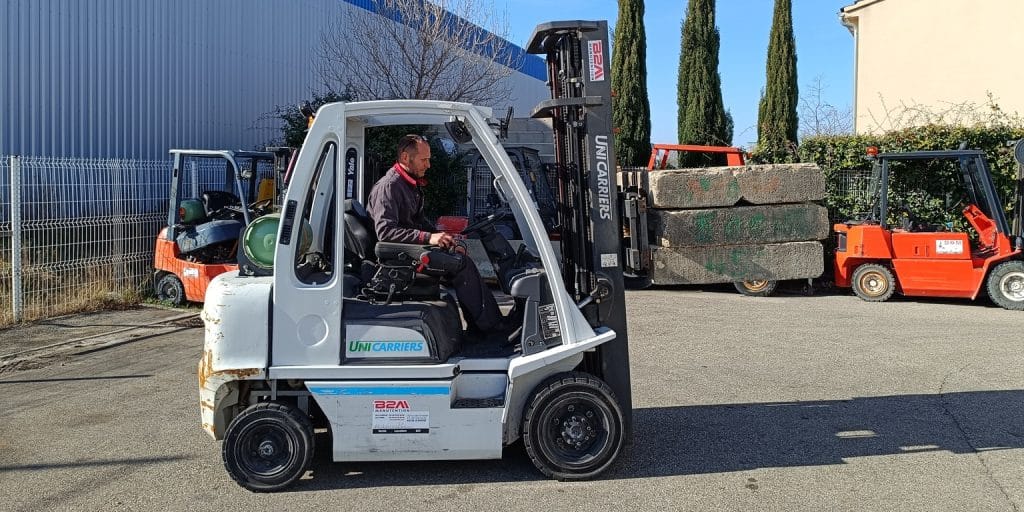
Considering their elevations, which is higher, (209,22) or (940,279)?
(209,22)

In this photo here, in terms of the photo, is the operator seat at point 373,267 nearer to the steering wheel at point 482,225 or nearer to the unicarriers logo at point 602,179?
the steering wheel at point 482,225

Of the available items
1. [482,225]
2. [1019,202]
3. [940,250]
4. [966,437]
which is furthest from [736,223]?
[482,225]

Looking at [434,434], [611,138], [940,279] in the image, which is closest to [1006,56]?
[940,279]

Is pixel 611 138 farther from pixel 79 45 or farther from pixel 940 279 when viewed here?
pixel 79 45

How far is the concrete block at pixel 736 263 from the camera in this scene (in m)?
12.8

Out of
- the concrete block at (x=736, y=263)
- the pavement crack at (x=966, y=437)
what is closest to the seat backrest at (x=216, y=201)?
the concrete block at (x=736, y=263)

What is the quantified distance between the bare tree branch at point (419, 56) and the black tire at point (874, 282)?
869cm

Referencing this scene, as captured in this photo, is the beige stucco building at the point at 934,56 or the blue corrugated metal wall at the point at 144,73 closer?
the blue corrugated metal wall at the point at 144,73

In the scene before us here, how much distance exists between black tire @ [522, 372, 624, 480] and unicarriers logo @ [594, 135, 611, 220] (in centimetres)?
103

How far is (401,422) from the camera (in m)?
5.08

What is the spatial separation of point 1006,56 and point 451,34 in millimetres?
13763

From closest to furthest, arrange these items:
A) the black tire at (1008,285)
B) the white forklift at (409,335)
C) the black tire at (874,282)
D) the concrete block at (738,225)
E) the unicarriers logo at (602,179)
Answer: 1. the white forklift at (409,335)
2. the unicarriers logo at (602,179)
3. the black tire at (1008,285)
4. the concrete block at (738,225)
5. the black tire at (874,282)

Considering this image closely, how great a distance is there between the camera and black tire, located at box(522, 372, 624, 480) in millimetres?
5191

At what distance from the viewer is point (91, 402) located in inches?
283
